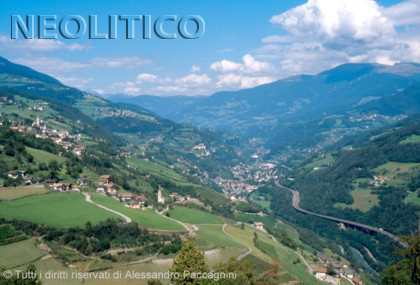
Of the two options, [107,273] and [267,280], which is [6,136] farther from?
[267,280]

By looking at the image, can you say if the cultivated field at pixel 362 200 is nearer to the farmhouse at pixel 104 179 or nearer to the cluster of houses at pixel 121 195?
the cluster of houses at pixel 121 195

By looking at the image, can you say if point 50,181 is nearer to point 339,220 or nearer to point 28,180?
point 28,180

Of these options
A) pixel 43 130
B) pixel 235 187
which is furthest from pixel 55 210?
pixel 235 187

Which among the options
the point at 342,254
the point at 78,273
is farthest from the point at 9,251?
the point at 342,254

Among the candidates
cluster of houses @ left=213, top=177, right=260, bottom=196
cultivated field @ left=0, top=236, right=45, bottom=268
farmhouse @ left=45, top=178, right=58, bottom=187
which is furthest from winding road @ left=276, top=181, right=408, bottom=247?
cultivated field @ left=0, top=236, right=45, bottom=268

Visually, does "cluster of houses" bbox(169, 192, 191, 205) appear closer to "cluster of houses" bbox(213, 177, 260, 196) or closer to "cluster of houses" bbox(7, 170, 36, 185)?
"cluster of houses" bbox(7, 170, 36, 185)
